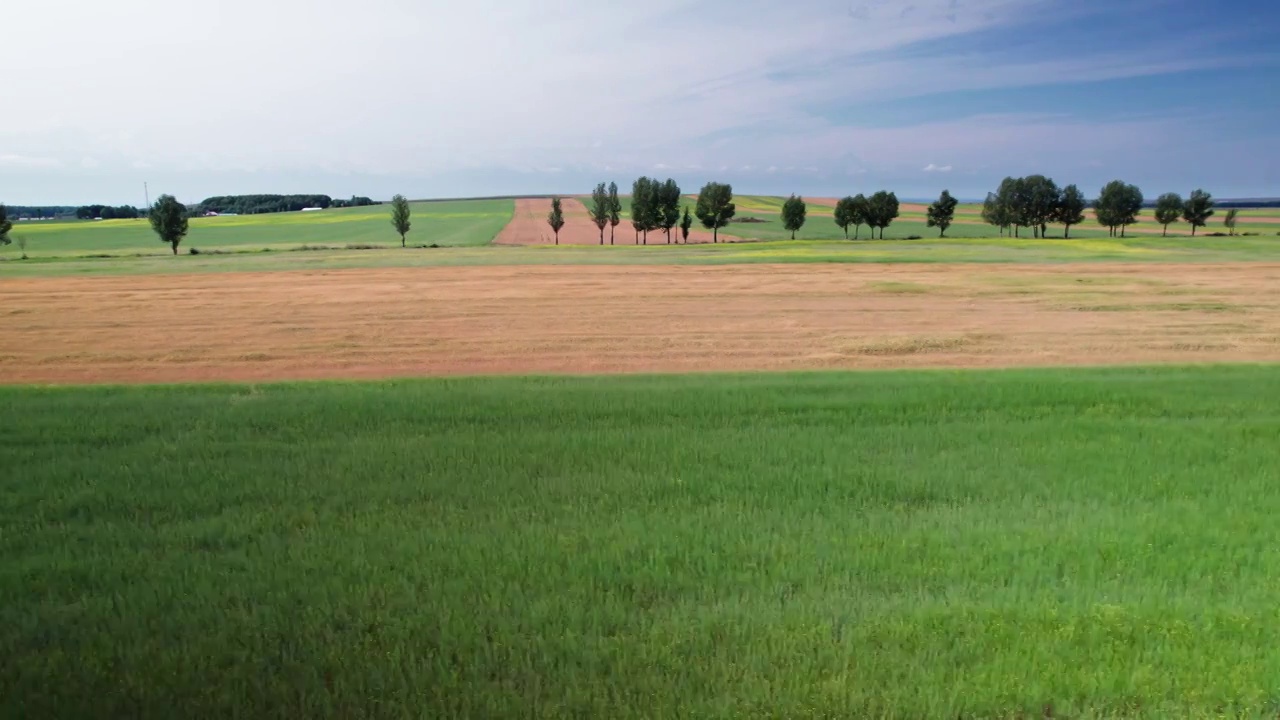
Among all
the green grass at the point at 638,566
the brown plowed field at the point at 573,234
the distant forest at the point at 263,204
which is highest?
the distant forest at the point at 263,204

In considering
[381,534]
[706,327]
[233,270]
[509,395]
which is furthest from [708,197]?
[381,534]

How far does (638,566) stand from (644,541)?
456mm

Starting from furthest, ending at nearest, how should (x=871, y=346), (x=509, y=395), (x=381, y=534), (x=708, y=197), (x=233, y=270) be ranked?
1. (x=708, y=197)
2. (x=233, y=270)
3. (x=871, y=346)
4. (x=509, y=395)
5. (x=381, y=534)

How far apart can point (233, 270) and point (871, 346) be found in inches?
1563

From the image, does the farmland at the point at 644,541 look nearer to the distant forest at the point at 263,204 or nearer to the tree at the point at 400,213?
the tree at the point at 400,213

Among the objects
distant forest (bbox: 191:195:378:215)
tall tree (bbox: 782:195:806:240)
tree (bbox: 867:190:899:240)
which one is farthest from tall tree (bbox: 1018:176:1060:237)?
distant forest (bbox: 191:195:378:215)

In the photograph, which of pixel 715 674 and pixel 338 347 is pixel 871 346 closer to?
pixel 338 347

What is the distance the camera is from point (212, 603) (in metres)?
5.52

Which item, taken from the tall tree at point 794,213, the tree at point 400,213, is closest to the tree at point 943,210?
the tall tree at point 794,213

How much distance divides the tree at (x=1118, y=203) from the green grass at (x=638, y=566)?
10170 centimetres

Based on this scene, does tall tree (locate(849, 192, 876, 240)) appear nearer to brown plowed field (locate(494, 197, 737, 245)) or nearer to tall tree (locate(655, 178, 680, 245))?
brown plowed field (locate(494, 197, 737, 245))

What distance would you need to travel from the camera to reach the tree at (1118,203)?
322 ft

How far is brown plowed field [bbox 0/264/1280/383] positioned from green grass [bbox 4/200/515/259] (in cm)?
4040

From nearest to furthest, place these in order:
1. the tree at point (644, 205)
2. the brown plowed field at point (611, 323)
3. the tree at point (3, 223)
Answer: the brown plowed field at point (611, 323), the tree at point (3, 223), the tree at point (644, 205)
